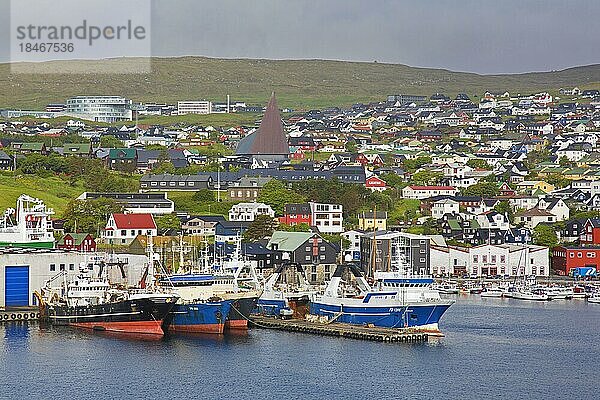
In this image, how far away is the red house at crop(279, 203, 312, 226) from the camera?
41.4 metres

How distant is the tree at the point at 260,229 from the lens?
1508 inches

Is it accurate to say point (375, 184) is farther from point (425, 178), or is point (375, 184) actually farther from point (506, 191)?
point (506, 191)

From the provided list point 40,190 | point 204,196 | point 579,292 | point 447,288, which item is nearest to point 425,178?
point 204,196

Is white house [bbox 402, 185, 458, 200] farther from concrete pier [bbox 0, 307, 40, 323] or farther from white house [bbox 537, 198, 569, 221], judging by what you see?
concrete pier [bbox 0, 307, 40, 323]

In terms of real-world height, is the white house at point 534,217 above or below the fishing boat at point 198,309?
above

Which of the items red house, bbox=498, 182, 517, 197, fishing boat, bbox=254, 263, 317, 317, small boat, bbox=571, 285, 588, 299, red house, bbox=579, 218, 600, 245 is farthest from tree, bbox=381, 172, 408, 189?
fishing boat, bbox=254, 263, 317, 317

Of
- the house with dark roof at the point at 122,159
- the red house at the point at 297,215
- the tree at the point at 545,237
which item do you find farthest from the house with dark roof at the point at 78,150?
the tree at the point at 545,237

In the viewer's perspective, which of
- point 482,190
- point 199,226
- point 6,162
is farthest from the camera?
point 6,162

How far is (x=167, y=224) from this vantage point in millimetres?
39031

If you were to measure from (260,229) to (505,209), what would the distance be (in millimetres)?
10136

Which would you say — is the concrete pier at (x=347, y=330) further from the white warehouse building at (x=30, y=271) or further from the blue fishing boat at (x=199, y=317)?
the white warehouse building at (x=30, y=271)

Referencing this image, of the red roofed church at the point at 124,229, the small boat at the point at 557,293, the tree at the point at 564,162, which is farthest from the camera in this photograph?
the tree at the point at 564,162

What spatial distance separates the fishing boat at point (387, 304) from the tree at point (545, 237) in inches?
563

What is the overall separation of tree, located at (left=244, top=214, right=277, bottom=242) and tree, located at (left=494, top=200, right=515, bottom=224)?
8.86 metres
